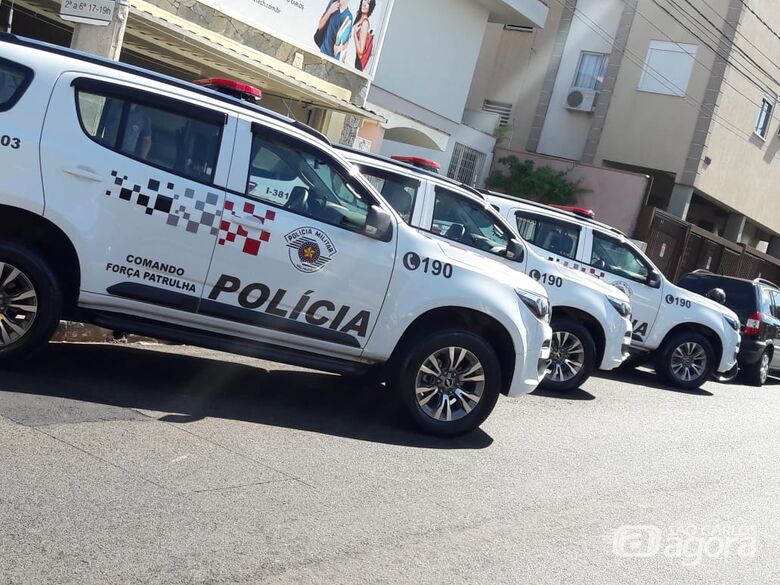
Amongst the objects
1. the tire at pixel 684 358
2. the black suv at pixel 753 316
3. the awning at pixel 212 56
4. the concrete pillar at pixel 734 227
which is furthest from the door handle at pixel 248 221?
the concrete pillar at pixel 734 227

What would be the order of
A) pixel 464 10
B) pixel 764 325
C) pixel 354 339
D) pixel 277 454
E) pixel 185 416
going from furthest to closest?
pixel 464 10 → pixel 764 325 → pixel 354 339 → pixel 185 416 → pixel 277 454

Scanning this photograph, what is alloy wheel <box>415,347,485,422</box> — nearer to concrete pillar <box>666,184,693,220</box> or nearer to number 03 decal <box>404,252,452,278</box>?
number 03 decal <box>404,252,452,278</box>

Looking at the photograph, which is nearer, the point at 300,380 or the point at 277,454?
the point at 277,454

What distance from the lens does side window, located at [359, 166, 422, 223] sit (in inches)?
377

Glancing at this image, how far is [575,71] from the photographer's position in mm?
29641

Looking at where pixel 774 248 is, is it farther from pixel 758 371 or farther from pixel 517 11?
pixel 758 371

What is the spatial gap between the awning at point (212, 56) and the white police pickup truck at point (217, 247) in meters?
5.79

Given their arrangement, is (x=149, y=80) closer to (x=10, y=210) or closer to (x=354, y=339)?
(x=10, y=210)

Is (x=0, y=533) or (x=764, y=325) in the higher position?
(x=764, y=325)

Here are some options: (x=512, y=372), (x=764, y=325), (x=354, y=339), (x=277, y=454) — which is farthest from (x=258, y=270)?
(x=764, y=325)

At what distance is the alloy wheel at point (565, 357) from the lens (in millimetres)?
10914

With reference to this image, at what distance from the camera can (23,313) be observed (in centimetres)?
644

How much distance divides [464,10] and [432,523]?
59.2 feet

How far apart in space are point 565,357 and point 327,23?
7.90 metres
